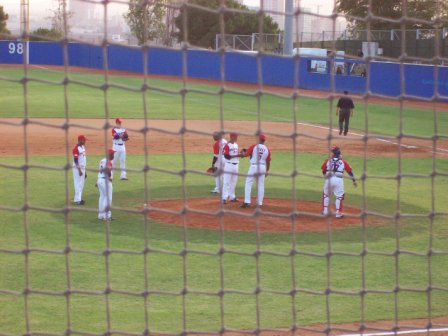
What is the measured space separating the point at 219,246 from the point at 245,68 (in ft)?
90.1

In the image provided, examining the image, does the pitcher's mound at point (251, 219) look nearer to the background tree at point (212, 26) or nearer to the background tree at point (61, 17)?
the background tree at point (61, 17)

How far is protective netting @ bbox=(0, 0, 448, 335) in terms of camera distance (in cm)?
560

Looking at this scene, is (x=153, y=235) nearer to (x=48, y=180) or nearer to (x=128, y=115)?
(x=48, y=180)

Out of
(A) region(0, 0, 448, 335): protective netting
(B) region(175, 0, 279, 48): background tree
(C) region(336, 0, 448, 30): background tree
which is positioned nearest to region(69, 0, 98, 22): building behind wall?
(A) region(0, 0, 448, 335): protective netting

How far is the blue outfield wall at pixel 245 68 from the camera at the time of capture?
29.0 meters

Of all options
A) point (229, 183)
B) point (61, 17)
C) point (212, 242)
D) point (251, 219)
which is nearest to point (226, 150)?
point (229, 183)

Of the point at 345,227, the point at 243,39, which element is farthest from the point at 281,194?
the point at 243,39

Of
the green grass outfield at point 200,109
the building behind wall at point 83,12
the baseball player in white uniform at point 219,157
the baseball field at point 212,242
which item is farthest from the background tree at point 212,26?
the building behind wall at point 83,12

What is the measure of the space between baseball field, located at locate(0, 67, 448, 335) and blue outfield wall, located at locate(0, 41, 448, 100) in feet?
18.6

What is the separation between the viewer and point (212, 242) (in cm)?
1216

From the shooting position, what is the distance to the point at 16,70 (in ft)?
155

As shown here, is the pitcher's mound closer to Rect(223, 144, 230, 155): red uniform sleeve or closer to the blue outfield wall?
Rect(223, 144, 230, 155): red uniform sleeve

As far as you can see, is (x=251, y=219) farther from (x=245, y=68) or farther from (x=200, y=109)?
(x=245, y=68)

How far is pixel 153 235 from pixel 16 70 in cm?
3729
